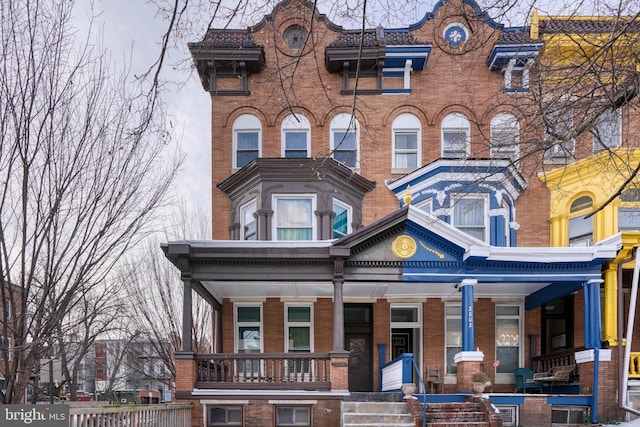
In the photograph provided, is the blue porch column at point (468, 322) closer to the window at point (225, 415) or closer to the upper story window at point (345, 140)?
the upper story window at point (345, 140)

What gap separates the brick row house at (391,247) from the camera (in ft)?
41.4

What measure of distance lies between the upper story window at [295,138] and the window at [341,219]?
2.25m

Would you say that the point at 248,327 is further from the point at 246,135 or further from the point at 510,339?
the point at 510,339

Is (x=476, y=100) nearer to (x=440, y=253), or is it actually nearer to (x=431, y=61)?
(x=431, y=61)

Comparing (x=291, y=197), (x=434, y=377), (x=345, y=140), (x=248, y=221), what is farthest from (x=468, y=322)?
(x=345, y=140)

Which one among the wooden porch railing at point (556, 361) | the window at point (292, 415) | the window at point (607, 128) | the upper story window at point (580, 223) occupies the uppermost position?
the window at point (607, 128)

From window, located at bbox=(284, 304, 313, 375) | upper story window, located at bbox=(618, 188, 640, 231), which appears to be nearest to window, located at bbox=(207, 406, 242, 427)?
window, located at bbox=(284, 304, 313, 375)

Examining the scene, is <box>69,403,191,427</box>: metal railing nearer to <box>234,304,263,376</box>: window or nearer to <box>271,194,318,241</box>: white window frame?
<box>234,304,263,376</box>: window

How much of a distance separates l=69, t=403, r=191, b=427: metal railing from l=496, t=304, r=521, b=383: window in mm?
9599

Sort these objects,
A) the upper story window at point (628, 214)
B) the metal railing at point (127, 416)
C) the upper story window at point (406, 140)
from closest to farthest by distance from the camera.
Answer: the metal railing at point (127, 416)
the upper story window at point (628, 214)
the upper story window at point (406, 140)

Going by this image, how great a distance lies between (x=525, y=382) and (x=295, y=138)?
990 centimetres

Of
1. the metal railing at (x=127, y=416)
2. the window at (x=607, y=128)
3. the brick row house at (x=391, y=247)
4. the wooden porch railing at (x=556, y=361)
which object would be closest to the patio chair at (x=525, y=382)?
the brick row house at (x=391, y=247)

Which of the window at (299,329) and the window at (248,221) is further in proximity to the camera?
the window at (299,329)

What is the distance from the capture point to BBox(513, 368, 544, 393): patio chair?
48.1 feet
